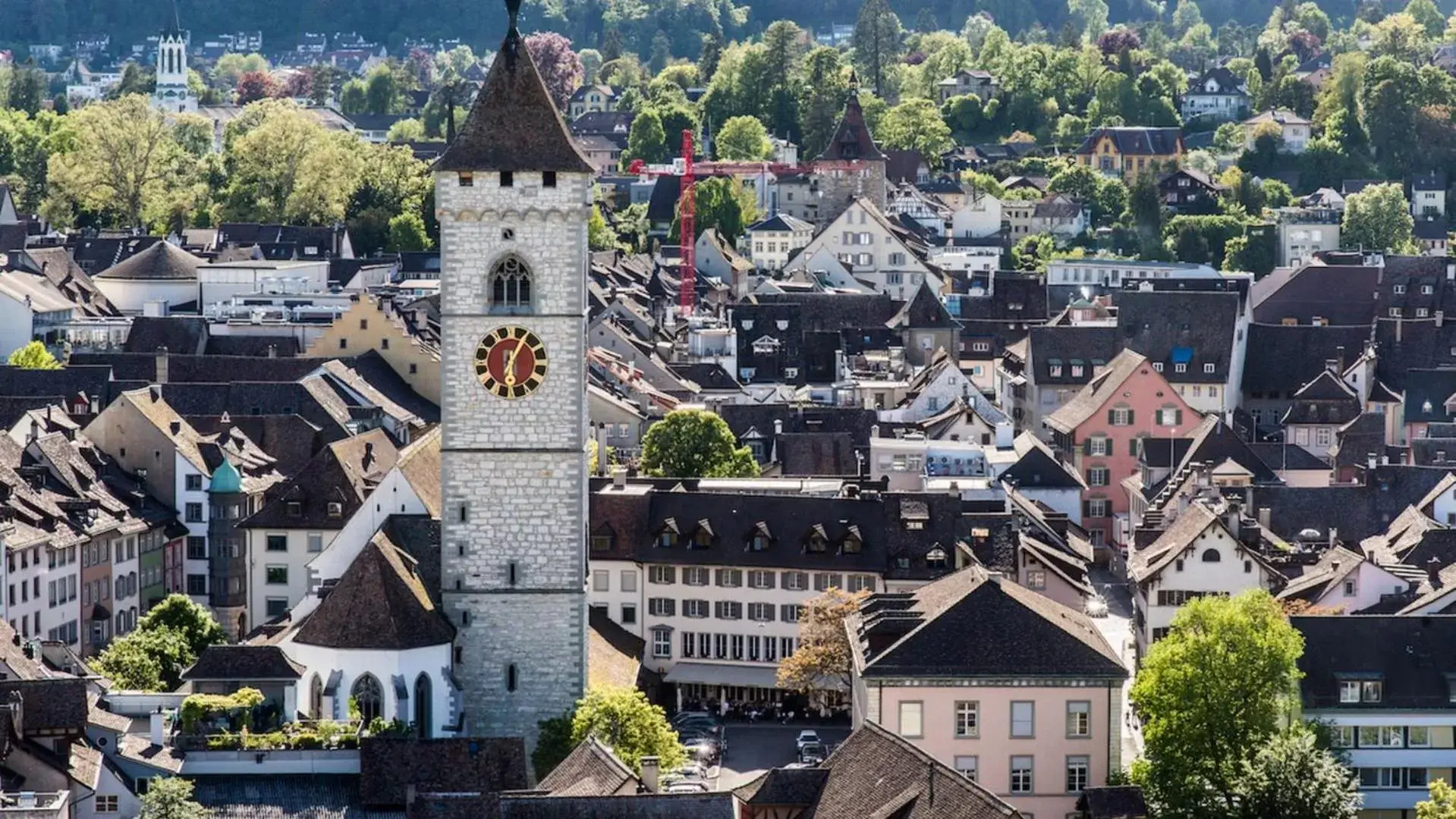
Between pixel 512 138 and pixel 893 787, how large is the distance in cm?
2168

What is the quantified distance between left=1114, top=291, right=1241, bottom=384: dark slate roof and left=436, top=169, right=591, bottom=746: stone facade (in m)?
74.4

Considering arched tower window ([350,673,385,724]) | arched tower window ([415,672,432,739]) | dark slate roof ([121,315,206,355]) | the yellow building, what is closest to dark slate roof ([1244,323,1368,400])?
the yellow building

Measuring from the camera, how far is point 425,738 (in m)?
74.6

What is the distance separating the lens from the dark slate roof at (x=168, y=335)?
5733 inches

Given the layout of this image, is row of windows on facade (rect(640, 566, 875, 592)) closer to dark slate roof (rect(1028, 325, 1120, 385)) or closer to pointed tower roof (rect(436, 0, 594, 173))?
pointed tower roof (rect(436, 0, 594, 173))

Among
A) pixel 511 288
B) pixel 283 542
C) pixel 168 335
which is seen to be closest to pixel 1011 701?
pixel 511 288

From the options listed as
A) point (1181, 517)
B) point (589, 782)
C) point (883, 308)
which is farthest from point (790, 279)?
point (589, 782)

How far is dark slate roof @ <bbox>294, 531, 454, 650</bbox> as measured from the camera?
82062 millimetres

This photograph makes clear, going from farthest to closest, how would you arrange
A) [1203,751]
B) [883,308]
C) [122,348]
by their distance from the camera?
[883,308] → [122,348] → [1203,751]

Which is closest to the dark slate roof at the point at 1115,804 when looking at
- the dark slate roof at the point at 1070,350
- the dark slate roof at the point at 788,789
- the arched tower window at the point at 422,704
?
the dark slate roof at the point at 788,789

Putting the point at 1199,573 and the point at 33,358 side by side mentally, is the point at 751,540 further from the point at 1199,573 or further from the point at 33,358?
the point at 33,358

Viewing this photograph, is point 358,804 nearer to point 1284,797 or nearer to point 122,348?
point 1284,797

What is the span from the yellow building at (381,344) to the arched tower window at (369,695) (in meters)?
51.6

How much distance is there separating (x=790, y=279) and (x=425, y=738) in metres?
124
